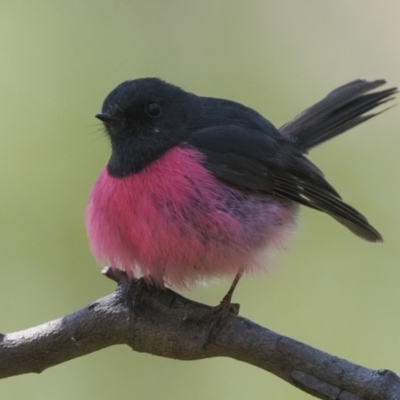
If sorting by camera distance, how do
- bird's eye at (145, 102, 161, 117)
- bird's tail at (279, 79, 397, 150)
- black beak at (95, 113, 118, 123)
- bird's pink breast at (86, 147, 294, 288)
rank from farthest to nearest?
bird's tail at (279, 79, 397, 150) < bird's eye at (145, 102, 161, 117) < black beak at (95, 113, 118, 123) < bird's pink breast at (86, 147, 294, 288)

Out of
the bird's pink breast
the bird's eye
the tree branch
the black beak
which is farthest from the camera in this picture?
the bird's eye

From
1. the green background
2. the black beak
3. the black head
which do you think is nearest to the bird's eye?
the black head

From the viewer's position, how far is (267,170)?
3.81 m

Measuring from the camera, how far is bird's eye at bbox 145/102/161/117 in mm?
3725

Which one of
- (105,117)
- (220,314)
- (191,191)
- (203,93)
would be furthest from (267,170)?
(203,93)

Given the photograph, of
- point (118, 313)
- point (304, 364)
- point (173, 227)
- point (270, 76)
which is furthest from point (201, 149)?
point (270, 76)

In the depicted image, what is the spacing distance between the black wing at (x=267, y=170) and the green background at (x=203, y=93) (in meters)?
0.49

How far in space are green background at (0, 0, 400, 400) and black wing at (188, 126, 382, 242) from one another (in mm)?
487

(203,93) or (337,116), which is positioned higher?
(203,93)

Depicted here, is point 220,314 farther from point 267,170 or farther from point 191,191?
point 267,170

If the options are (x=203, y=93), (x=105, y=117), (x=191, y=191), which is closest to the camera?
(x=191, y=191)

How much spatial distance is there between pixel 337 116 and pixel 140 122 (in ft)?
4.56

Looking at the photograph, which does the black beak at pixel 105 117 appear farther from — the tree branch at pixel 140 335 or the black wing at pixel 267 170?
the tree branch at pixel 140 335

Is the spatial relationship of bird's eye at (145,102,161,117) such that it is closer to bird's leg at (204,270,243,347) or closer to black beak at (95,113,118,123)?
black beak at (95,113,118,123)
